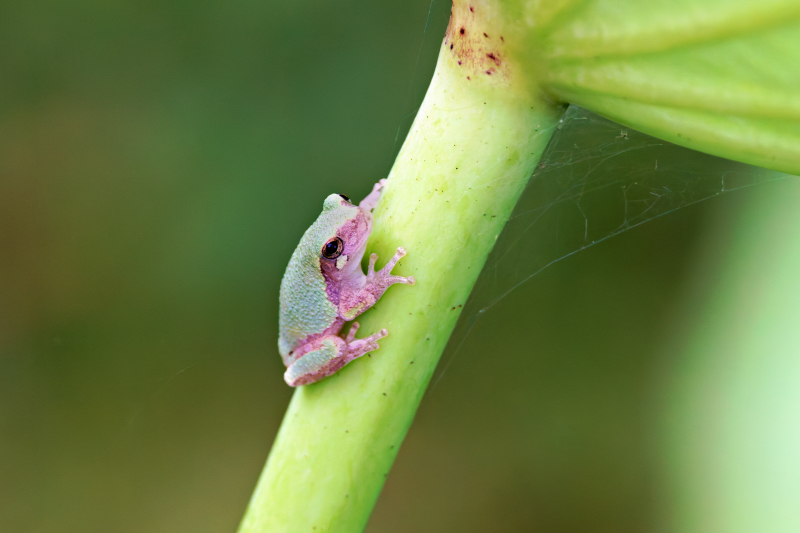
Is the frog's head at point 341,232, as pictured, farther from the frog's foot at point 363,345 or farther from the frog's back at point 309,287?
the frog's foot at point 363,345

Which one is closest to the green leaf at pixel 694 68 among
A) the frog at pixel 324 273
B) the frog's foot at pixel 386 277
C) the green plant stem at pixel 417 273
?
the green plant stem at pixel 417 273

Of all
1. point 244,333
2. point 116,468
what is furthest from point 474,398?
point 116,468

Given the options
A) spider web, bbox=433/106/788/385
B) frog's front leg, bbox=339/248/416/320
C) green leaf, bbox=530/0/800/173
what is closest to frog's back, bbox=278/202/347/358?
spider web, bbox=433/106/788/385

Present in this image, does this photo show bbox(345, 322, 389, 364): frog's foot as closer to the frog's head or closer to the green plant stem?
the green plant stem

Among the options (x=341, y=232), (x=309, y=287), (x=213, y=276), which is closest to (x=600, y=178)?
(x=341, y=232)

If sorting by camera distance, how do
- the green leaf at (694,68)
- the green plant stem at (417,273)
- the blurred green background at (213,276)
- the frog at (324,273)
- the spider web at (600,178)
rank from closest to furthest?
the green leaf at (694,68), the green plant stem at (417,273), the spider web at (600,178), the frog at (324,273), the blurred green background at (213,276)
